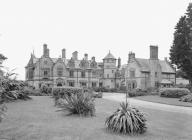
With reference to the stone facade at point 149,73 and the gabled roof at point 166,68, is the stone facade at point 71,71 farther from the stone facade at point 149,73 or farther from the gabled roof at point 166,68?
the gabled roof at point 166,68

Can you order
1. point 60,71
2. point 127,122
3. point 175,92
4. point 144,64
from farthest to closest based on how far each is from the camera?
point 60,71
point 144,64
point 175,92
point 127,122

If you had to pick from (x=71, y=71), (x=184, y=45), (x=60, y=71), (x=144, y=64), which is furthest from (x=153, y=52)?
(x=60, y=71)

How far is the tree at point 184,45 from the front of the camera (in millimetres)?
48344

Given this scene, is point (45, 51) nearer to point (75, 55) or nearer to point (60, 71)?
point (60, 71)

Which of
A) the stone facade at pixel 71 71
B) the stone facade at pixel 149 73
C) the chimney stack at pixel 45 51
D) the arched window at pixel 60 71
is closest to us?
the stone facade at pixel 149 73

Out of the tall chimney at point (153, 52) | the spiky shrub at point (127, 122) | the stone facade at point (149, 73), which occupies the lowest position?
the spiky shrub at point (127, 122)

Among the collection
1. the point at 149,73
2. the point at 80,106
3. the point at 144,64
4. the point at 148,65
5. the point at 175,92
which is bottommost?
the point at 175,92

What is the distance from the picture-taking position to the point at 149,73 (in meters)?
55.9

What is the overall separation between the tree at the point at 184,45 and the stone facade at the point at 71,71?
2101 centimetres

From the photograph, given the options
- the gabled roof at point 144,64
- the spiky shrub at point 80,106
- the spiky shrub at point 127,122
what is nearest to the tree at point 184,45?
the gabled roof at point 144,64

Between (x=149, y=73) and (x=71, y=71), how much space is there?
825 inches

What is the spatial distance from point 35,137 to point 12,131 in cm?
156

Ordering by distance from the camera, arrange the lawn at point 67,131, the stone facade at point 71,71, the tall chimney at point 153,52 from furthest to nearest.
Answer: the stone facade at point 71,71 < the tall chimney at point 153,52 < the lawn at point 67,131

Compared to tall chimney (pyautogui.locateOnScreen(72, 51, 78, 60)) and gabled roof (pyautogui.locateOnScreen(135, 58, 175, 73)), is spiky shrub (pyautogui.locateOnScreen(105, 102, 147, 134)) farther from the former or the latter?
tall chimney (pyautogui.locateOnScreen(72, 51, 78, 60))
